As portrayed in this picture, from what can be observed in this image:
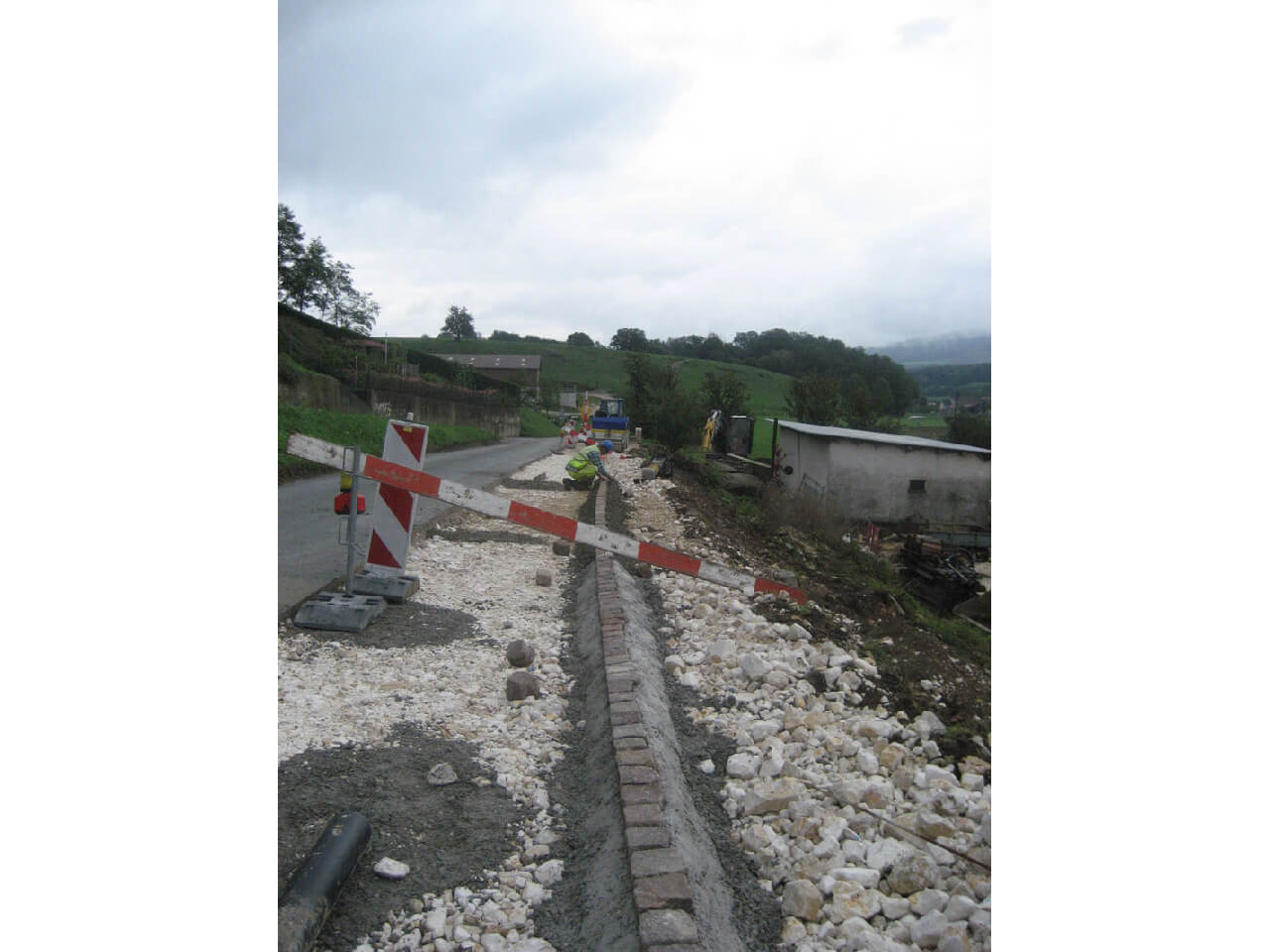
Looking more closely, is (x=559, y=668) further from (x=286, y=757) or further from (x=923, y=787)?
(x=923, y=787)

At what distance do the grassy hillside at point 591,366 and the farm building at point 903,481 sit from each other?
24.3 meters

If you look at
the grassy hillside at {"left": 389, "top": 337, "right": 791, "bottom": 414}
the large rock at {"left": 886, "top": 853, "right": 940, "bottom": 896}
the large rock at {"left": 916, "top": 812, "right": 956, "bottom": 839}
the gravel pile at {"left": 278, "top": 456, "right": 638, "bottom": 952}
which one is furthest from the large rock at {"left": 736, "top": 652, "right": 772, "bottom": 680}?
A: the grassy hillside at {"left": 389, "top": 337, "right": 791, "bottom": 414}

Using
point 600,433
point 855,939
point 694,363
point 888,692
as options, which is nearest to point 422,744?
point 855,939

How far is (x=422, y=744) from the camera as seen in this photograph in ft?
10.3

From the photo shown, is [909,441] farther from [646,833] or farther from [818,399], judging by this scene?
[818,399]

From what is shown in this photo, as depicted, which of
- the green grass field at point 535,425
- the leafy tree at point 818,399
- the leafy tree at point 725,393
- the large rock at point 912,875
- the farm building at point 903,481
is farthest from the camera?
the green grass field at point 535,425

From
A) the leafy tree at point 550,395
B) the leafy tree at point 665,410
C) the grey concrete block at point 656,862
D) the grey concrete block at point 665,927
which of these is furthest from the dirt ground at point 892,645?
the leafy tree at point 550,395

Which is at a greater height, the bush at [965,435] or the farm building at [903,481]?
the bush at [965,435]

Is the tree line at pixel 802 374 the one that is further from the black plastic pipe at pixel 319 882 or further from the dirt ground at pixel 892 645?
the black plastic pipe at pixel 319 882

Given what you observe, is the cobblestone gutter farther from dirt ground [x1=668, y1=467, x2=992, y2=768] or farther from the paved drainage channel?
dirt ground [x1=668, y1=467, x2=992, y2=768]

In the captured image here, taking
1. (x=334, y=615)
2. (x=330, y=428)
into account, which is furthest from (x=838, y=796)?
(x=330, y=428)

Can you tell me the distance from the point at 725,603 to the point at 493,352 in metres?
82.6

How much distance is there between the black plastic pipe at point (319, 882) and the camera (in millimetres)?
1957

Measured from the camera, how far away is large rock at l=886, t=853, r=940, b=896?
246cm
